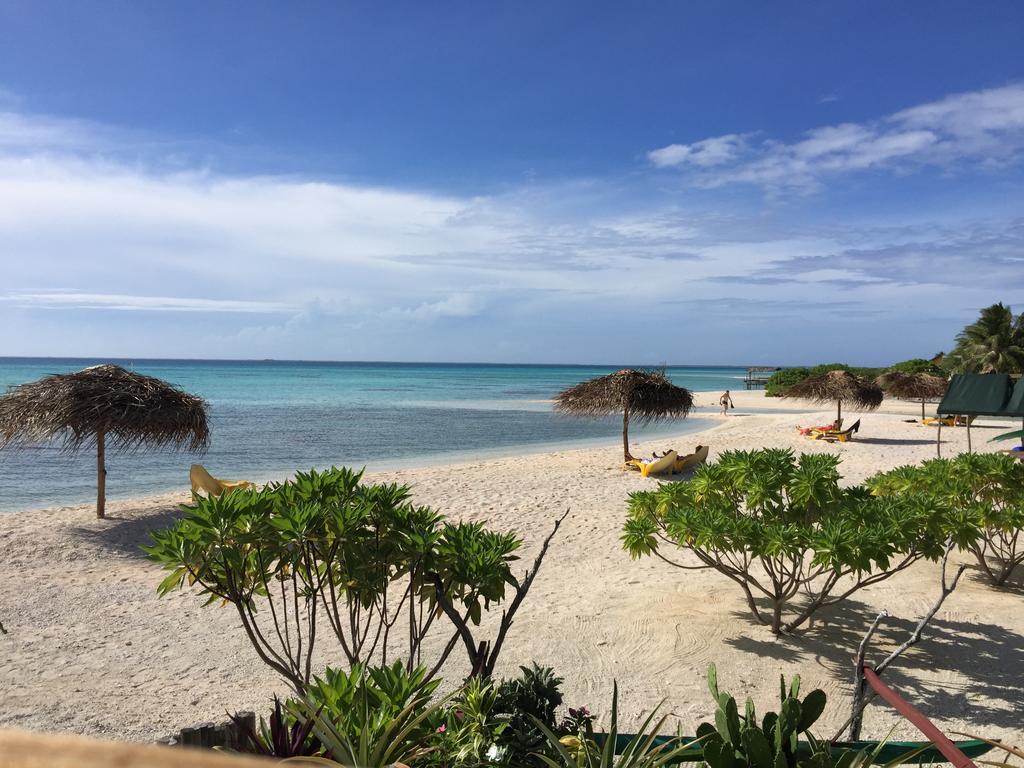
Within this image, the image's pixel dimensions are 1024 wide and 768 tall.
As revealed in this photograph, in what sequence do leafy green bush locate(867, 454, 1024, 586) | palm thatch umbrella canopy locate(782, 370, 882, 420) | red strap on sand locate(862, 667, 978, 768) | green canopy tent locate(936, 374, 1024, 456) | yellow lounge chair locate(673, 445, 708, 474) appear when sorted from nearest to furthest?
red strap on sand locate(862, 667, 978, 768) < leafy green bush locate(867, 454, 1024, 586) < green canopy tent locate(936, 374, 1024, 456) < yellow lounge chair locate(673, 445, 708, 474) < palm thatch umbrella canopy locate(782, 370, 882, 420)

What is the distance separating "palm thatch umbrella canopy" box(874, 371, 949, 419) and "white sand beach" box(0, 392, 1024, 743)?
73.0 feet

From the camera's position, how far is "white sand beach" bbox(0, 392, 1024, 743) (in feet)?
15.2

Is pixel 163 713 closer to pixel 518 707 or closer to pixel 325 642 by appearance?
pixel 325 642

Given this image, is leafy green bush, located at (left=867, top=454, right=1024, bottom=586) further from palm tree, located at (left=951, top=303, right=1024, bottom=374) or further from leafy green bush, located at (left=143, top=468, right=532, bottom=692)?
palm tree, located at (left=951, top=303, right=1024, bottom=374)

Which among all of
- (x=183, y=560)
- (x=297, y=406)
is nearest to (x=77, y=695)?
(x=183, y=560)

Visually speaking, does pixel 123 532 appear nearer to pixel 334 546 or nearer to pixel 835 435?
pixel 334 546

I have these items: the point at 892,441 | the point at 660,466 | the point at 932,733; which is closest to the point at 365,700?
the point at 932,733

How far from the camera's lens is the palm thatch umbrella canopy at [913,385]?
26.9m

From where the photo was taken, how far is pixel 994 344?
112 feet

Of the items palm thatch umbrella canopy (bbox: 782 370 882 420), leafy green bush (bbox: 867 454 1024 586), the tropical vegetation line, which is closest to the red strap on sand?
leafy green bush (bbox: 867 454 1024 586)

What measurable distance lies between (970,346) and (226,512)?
4035cm

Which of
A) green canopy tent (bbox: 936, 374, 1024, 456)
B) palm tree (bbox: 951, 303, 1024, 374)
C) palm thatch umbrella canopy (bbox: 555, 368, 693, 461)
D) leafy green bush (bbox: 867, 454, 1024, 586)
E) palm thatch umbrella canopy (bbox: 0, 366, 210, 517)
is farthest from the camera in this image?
palm tree (bbox: 951, 303, 1024, 374)

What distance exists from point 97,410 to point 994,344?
38.0m

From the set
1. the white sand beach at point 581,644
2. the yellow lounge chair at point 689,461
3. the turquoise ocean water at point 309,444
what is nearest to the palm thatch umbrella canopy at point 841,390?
the turquoise ocean water at point 309,444
